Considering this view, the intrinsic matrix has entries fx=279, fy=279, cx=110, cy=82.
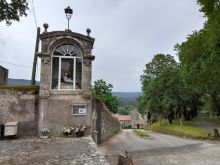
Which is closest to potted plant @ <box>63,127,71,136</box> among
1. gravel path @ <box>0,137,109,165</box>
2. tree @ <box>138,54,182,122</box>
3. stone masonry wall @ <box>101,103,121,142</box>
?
gravel path @ <box>0,137,109,165</box>

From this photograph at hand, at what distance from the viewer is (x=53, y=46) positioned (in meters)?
14.2

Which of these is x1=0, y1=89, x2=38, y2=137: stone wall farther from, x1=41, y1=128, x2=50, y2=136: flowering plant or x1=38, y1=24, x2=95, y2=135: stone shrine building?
x1=41, y1=128, x2=50, y2=136: flowering plant

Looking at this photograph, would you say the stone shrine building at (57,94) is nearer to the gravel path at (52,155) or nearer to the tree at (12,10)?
the tree at (12,10)

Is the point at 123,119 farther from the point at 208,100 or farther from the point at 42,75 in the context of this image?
the point at 42,75

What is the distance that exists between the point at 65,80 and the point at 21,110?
104 inches

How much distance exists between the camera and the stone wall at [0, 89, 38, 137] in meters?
13.6

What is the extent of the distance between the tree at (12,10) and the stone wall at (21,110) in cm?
355

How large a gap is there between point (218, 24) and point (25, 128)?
1086 centimetres

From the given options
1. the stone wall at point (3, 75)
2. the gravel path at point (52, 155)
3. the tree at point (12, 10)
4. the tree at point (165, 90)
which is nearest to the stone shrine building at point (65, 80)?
the tree at point (12, 10)

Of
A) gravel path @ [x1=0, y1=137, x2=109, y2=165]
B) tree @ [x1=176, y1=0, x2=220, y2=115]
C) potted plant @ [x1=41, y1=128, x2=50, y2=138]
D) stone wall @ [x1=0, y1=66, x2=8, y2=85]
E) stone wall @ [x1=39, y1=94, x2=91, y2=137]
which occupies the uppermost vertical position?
tree @ [x1=176, y1=0, x2=220, y2=115]

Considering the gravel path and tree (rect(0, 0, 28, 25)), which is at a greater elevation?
tree (rect(0, 0, 28, 25))

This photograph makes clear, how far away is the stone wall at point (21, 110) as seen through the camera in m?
13.6

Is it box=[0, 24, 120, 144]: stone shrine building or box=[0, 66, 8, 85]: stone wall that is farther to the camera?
box=[0, 66, 8, 85]: stone wall

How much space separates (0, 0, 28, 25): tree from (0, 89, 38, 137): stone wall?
3.55 metres
